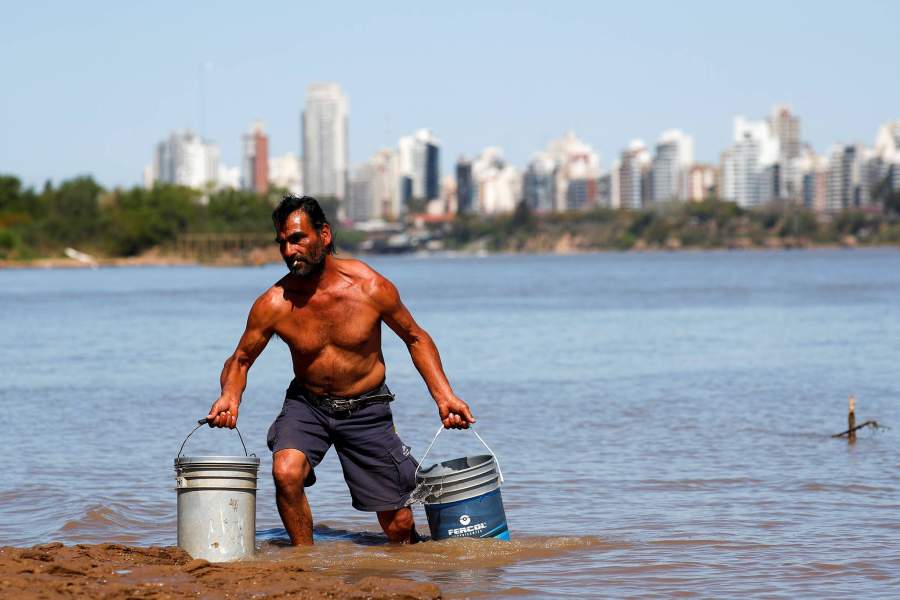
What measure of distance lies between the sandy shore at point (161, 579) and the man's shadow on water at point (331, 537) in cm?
102

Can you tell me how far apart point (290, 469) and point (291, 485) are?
101 mm

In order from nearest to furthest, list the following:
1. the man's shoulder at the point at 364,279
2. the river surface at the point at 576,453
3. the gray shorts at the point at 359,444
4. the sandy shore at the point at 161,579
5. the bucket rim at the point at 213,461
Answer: the sandy shore at the point at 161,579, the bucket rim at the point at 213,461, the man's shoulder at the point at 364,279, the gray shorts at the point at 359,444, the river surface at the point at 576,453

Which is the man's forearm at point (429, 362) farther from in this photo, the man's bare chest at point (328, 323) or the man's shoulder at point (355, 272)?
the man's shoulder at point (355, 272)

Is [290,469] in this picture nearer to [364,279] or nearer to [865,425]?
[364,279]

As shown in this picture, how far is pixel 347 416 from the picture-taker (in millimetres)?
8234

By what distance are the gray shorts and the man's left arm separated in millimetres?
316

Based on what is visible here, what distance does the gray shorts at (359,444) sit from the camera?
8156 mm

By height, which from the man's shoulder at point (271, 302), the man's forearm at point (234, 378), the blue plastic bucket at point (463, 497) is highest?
the man's shoulder at point (271, 302)

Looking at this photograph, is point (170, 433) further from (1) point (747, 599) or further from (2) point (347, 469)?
(1) point (747, 599)

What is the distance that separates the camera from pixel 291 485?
316 inches

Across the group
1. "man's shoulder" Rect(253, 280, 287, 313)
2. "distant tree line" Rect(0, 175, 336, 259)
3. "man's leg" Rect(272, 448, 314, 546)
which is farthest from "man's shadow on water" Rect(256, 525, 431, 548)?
"distant tree line" Rect(0, 175, 336, 259)

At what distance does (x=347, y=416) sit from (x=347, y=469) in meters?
0.36

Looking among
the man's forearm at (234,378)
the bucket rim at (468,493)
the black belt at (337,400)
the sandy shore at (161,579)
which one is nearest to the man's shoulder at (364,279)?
the black belt at (337,400)

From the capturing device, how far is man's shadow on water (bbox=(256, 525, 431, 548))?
9013 mm
